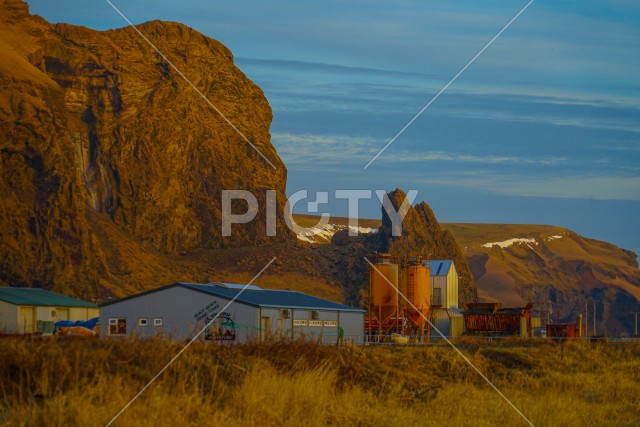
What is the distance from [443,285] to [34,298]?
36.6 metres

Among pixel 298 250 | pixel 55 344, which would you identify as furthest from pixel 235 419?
pixel 298 250

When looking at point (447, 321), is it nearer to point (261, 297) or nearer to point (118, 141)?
point (261, 297)

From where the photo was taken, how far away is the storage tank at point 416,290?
8369cm

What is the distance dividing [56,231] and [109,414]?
117 meters

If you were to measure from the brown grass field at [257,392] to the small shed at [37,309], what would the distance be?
47.5m

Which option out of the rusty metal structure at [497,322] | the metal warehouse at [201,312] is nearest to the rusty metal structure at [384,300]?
the rusty metal structure at [497,322]

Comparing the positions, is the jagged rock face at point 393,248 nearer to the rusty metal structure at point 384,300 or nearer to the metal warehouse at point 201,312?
the rusty metal structure at point 384,300

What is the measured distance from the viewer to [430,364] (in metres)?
36.8

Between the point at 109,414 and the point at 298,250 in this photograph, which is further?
the point at 298,250

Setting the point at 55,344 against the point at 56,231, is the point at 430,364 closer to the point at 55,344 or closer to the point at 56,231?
the point at 55,344

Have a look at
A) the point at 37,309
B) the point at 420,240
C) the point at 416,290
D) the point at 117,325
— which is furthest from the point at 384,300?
the point at 420,240

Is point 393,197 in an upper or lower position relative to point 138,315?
upper

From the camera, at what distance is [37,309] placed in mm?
78625

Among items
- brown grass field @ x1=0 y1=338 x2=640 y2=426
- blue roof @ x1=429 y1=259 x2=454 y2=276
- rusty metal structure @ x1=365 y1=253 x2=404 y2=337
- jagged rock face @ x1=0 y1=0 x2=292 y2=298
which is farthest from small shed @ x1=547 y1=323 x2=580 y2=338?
jagged rock face @ x1=0 y1=0 x2=292 y2=298
